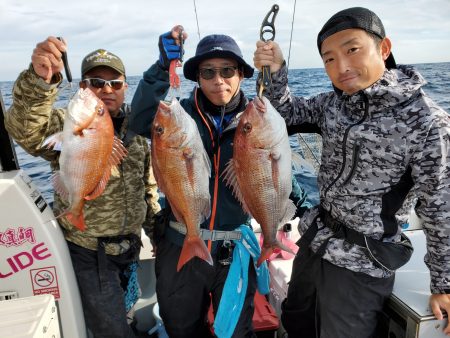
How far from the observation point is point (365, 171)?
2371mm

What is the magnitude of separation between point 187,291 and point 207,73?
1.66 m

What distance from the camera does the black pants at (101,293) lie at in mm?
3061

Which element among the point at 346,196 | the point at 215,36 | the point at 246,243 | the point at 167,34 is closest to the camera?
the point at 167,34

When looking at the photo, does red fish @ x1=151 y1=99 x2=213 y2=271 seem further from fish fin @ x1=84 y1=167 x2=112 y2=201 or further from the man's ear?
the man's ear

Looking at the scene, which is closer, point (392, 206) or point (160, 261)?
point (392, 206)

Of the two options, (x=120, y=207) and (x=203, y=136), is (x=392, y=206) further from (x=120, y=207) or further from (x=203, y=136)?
(x=120, y=207)

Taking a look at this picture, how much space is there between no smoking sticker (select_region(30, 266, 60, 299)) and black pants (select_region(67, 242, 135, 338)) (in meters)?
0.20

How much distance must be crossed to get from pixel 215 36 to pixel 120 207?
1.50 meters

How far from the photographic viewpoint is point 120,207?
3.05 metres

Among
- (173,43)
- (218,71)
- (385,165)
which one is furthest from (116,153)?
(385,165)

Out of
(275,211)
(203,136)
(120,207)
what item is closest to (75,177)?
(120,207)

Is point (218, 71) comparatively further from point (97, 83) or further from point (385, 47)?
point (385, 47)

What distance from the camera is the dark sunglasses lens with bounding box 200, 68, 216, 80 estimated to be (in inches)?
110

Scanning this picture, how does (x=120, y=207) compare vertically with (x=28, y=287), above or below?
above
